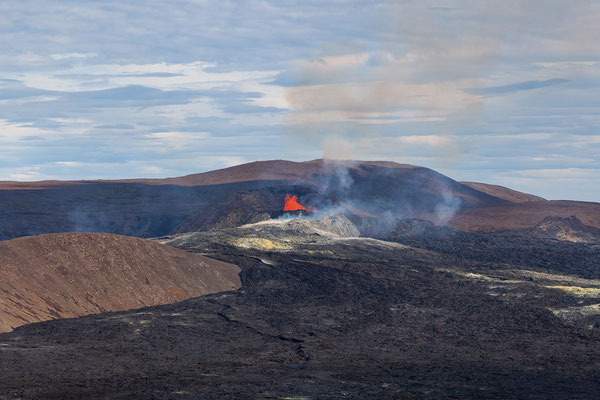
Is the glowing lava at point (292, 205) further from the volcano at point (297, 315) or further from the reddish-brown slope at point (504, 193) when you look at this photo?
the reddish-brown slope at point (504, 193)

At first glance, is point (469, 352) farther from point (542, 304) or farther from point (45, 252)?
point (45, 252)

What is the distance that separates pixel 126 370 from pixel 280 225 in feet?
147

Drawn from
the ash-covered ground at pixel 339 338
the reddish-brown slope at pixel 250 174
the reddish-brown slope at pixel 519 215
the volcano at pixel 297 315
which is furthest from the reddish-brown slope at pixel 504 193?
the ash-covered ground at pixel 339 338

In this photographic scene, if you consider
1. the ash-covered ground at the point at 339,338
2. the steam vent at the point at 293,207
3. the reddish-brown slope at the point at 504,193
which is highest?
the reddish-brown slope at the point at 504,193

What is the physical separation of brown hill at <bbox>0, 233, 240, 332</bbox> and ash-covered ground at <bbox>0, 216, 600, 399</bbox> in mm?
1575

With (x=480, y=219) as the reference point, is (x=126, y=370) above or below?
below

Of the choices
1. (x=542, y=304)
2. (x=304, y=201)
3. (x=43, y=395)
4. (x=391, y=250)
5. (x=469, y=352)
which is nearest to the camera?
(x=43, y=395)

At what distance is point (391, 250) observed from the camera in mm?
61469

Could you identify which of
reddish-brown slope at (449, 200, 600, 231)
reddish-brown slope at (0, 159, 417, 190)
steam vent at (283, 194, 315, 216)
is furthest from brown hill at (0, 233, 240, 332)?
reddish-brown slope at (0, 159, 417, 190)

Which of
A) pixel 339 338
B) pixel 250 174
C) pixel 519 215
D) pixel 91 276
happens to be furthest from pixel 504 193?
pixel 339 338

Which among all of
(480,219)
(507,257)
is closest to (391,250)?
(507,257)

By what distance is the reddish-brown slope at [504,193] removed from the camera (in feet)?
495

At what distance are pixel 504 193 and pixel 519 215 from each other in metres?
47.3

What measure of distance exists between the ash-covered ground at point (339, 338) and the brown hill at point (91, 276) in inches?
62.0
